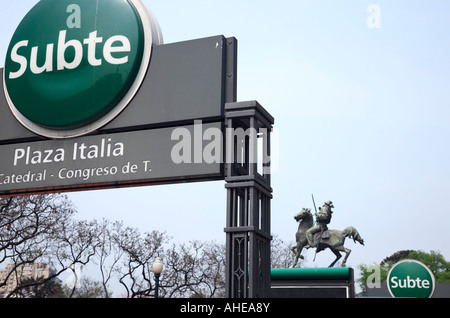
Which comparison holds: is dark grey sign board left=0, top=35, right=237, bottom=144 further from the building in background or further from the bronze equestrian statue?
the building in background

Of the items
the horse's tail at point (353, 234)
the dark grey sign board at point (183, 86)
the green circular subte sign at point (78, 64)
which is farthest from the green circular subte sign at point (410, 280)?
the green circular subte sign at point (78, 64)

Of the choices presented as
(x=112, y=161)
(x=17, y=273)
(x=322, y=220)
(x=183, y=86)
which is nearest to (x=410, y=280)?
(x=322, y=220)

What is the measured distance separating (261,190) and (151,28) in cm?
343

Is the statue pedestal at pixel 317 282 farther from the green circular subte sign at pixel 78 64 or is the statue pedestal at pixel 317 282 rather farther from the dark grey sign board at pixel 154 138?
the green circular subte sign at pixel 78 64

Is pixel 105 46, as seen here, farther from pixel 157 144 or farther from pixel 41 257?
pixel 41 257

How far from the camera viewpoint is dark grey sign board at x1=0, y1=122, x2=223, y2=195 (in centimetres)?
877

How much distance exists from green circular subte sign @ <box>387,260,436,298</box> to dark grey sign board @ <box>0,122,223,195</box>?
16.8m

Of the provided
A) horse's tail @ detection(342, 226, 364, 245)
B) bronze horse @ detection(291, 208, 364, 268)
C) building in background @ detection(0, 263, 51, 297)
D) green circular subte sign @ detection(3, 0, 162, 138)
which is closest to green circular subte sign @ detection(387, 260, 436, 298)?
bronze horse @ detection(291, 208, 364, 268)

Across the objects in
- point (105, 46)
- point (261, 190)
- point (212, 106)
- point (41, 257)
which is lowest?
point (261, 190)

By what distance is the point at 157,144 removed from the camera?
9133 millimetres

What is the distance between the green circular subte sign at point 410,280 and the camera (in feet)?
76.5

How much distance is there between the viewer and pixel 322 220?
31.3 metres

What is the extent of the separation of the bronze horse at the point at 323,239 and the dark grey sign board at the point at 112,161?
22010 millimetres
